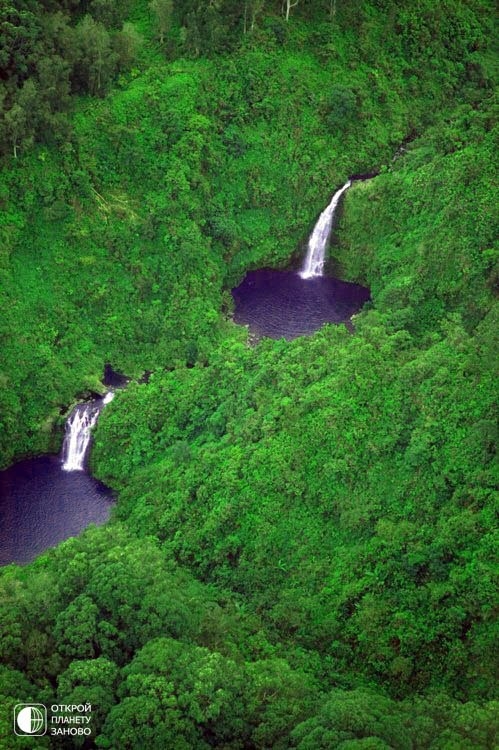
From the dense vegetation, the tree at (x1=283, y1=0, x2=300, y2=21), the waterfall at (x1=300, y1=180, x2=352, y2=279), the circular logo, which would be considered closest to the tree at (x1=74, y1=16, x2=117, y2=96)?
the dense vegetation

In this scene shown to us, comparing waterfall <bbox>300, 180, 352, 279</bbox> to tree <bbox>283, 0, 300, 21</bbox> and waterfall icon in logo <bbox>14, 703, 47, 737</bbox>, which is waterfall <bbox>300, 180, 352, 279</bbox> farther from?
waterfall icon in logo <bbox>14, 703, 47, 737</bbox>

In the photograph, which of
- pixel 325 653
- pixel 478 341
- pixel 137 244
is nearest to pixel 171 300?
pixel 137 244

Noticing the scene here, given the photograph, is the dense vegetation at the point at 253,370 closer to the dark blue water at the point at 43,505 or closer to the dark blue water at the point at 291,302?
the dark blue water at the point at 43,505

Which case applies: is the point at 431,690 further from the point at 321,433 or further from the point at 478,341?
the point at 478,341

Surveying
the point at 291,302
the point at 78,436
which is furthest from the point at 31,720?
the point at 291,302

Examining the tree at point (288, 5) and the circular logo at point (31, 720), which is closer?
the circular logo at point (31, 720)

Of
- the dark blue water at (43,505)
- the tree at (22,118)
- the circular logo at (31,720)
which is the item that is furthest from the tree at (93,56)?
the circular logo at (31,720)
